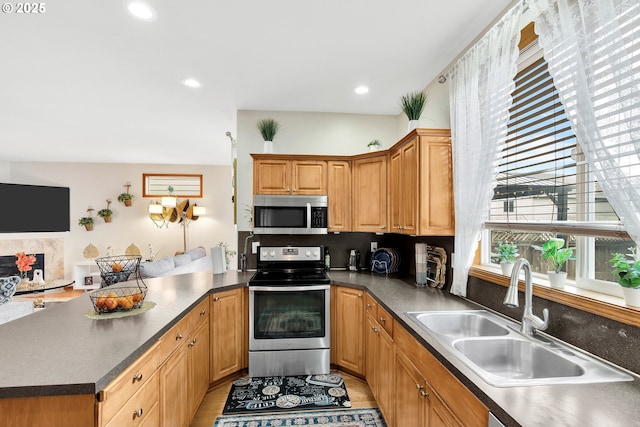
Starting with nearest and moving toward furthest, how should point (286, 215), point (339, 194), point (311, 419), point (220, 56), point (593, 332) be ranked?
point (593, 332) → point (311, 419) → point (220, 56) → point (286, 215) → point (339, 194)

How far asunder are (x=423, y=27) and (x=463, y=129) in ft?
2.35

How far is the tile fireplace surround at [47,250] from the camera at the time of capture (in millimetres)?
6246

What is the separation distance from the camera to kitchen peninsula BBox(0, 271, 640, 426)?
0.93 meters

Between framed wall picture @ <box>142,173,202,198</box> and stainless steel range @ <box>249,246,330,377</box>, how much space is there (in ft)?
15.3

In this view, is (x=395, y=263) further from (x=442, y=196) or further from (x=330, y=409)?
(x=330, y=409)

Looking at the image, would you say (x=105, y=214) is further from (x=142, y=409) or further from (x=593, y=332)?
(x=593, y=332)

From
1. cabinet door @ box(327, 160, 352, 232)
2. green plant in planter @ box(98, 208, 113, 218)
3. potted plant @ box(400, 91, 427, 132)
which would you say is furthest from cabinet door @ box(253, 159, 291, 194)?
green plant in planter @ box(98, 208, 113, 218)

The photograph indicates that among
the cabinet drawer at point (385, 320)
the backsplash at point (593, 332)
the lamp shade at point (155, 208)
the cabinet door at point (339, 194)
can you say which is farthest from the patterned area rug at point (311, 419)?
the lamp shade at point (155, 208)

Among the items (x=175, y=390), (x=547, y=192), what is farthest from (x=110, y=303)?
(x=547, y=192)

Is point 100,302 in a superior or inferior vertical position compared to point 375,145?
inferior

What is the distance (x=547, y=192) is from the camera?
5.41ft

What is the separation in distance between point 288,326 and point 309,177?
147 centimetres

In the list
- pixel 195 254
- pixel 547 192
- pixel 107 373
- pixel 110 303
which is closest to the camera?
pixel 107 373

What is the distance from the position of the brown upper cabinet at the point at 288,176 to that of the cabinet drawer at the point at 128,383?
74.4 inches
